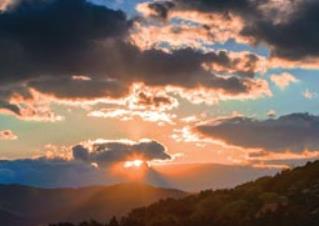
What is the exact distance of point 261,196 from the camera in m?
76.2

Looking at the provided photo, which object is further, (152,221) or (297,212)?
(152,221)

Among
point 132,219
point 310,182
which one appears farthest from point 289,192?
point 132,219

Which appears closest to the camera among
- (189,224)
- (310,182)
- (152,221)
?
(189,224)

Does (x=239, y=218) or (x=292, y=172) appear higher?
(x=292, y=172)

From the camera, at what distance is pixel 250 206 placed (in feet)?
241

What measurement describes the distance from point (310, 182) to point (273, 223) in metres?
18.2

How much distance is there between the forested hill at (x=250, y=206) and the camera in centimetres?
6619

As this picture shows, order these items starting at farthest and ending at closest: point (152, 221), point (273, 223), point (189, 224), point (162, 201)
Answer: point (162, 201) → point (152, 221) → point (189, 224) → point (273, 223)

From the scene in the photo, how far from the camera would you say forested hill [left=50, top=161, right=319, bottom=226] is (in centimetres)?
6619

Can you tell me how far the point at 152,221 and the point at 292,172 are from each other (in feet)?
87.8

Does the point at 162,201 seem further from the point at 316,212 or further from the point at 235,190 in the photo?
the point at 316,212

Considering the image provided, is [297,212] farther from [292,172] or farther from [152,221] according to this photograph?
[292,172]

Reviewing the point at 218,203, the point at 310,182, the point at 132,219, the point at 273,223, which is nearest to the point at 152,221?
the point at 132,219

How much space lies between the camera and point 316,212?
66312 millimetres
